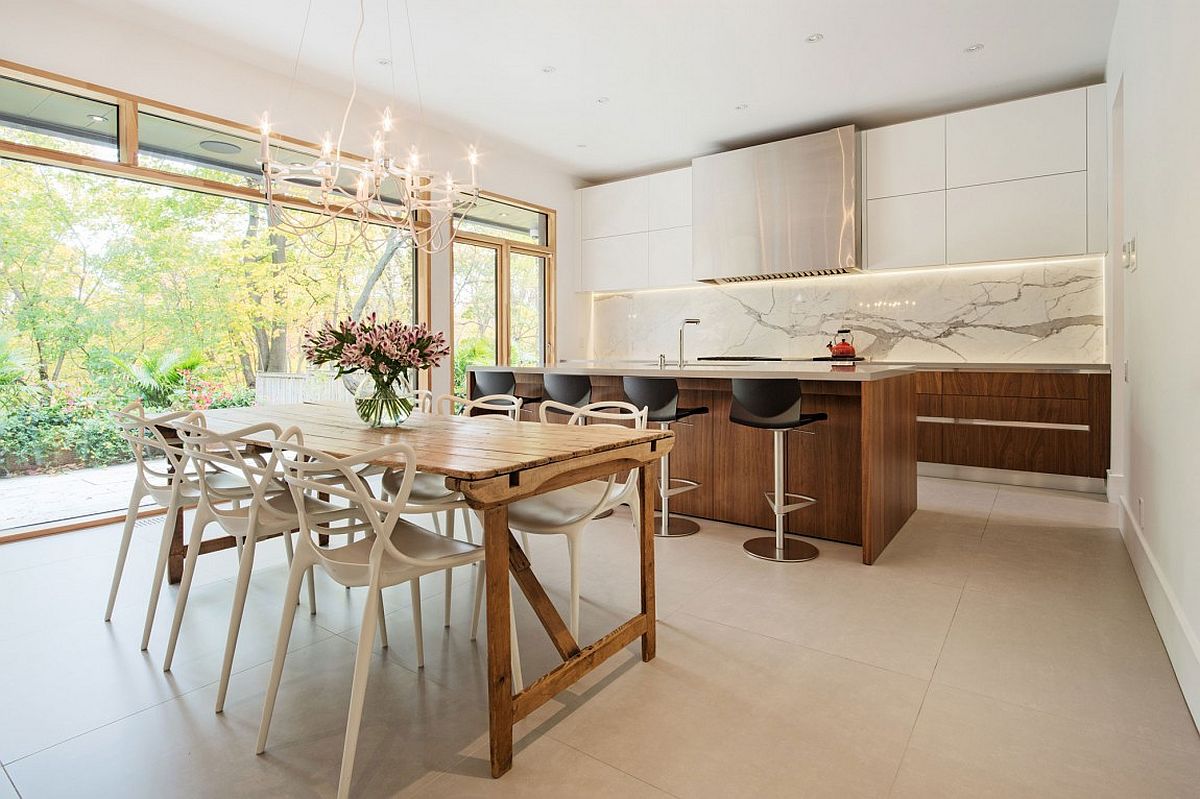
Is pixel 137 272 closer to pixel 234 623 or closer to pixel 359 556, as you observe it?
pixel 234 623

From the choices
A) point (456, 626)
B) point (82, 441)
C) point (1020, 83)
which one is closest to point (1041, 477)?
point (1020, 83)

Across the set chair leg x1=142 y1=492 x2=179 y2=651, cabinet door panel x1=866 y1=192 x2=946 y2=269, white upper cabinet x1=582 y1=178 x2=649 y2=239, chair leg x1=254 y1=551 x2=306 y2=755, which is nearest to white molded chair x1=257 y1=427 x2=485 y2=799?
chair leg x1=254 y1=551 x2=306 y2=755

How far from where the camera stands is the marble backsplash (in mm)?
4660

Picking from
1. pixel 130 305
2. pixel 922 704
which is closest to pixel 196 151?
pixel 130 305

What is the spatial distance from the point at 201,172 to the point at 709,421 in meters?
3.51

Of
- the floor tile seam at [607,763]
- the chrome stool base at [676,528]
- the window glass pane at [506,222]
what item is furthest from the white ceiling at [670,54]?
the floor tile seam at [607,763]

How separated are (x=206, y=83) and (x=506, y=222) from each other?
2.68m

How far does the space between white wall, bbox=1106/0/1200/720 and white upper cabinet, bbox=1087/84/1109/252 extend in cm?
146

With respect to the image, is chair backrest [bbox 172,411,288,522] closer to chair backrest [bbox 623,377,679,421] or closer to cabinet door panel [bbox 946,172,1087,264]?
chair backrest [bbox 623,377,679,421]

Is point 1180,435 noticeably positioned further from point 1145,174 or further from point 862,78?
point 862,78

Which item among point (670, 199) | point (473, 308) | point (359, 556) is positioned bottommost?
point (359, 556)

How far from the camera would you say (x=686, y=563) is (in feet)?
9.50

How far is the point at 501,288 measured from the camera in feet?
20.0

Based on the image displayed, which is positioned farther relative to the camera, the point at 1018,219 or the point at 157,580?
the point at 1018,219
